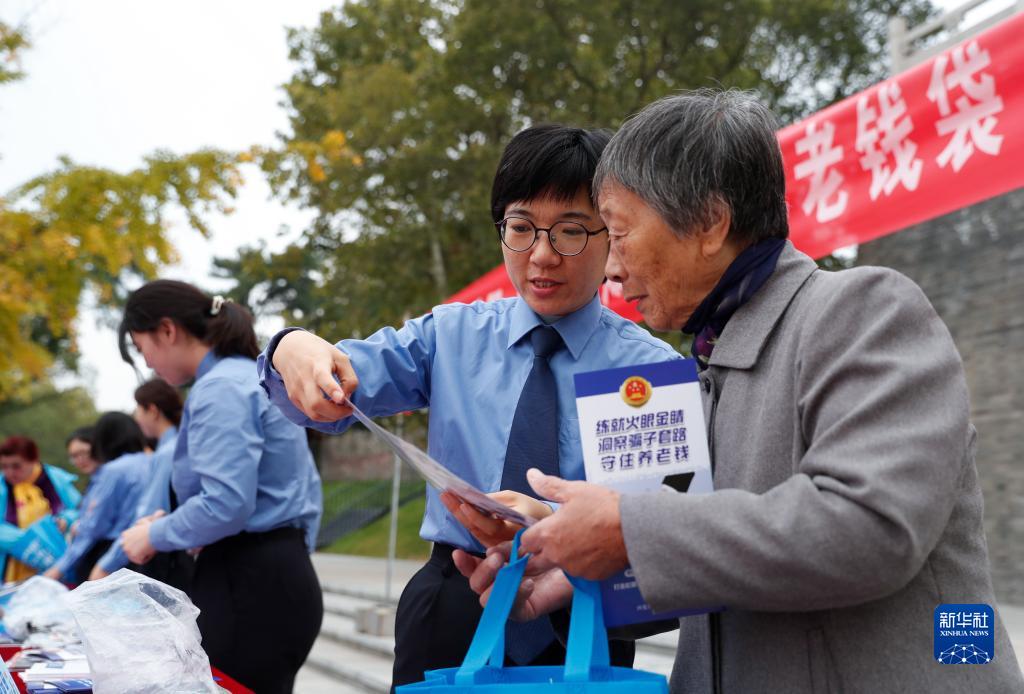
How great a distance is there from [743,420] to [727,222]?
0.84 ft

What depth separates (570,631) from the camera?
121cm

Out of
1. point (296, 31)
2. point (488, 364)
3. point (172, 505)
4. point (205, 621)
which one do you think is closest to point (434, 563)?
point (488, 364)

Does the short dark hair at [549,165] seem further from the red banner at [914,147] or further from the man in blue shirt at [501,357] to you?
the red banner at [914,147]

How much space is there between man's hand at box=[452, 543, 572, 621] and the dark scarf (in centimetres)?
42

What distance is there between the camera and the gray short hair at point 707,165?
1.30m

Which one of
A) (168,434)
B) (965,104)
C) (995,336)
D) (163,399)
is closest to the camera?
(965,104)

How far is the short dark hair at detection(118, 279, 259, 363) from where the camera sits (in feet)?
10.0

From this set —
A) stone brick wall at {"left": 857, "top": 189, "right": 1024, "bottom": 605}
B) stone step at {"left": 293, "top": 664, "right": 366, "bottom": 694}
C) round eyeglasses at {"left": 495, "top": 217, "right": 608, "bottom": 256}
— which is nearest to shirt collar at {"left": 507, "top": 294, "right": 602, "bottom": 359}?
round eyeglasses at {"left": 495, "top": 217, "right": 608, "bottom": 256}

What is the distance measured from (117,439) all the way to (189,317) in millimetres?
3185

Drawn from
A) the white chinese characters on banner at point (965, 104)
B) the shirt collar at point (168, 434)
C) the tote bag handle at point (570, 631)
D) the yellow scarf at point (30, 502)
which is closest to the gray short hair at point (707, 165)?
the tote bag handle at point (570, 631)

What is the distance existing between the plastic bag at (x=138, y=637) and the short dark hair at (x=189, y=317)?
3.77 feet

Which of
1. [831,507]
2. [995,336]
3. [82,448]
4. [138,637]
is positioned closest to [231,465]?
[138,637]

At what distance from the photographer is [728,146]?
130 cm

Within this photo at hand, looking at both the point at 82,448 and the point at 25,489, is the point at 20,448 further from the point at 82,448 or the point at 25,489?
the point at 82,448
